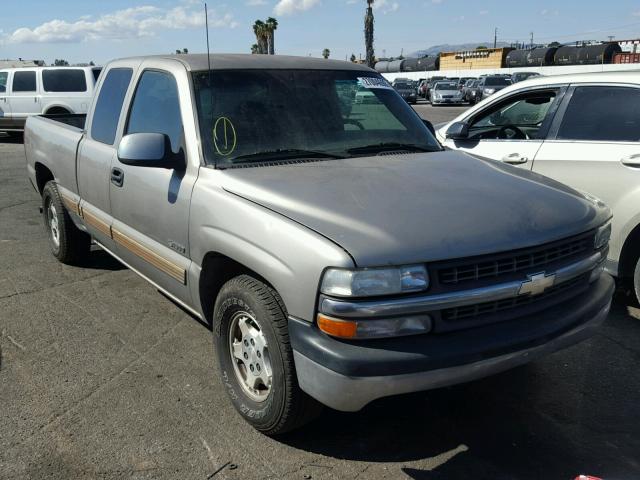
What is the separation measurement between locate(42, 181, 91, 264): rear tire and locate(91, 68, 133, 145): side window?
1.12 m

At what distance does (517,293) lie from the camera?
9.08ft

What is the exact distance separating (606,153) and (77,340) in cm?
422

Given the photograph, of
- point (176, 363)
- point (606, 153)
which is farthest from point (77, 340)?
point (606, 153)

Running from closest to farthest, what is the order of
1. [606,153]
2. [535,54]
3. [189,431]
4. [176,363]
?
[189,431]
[176,363]
[606,153]
[535,54]

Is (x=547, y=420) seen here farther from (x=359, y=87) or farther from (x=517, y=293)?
(x=359, y=87)

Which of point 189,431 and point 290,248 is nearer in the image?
point 290,248

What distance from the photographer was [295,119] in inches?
151

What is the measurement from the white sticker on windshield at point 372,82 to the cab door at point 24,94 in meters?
15.5

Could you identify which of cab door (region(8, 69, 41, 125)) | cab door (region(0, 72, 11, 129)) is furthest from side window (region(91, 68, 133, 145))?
cab door (region(0, 72, 11, 129))

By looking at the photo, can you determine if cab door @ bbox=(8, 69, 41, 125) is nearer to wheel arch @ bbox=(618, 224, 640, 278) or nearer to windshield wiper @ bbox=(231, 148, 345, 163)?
windshield wiper @ bbox=(231, 148, 345, 163)

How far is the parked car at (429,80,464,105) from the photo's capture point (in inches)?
1430

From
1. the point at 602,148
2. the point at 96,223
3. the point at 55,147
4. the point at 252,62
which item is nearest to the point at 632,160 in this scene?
the point at 602,148

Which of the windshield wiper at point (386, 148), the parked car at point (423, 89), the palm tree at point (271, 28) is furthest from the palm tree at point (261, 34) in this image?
the windshield wiper at point (386, 148)

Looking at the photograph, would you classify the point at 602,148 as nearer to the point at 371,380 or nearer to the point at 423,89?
the point at 371,380
